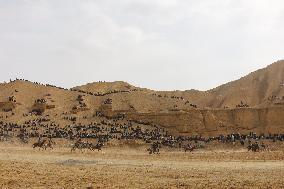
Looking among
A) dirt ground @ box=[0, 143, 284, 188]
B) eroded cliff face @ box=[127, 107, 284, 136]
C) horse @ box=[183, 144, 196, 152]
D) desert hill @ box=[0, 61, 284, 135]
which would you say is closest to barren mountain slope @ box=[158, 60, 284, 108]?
desert hill @ box=[0, 61, 284, 135]

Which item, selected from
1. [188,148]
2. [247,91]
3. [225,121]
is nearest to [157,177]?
[188,148]

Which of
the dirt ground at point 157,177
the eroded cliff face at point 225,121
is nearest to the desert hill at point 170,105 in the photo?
the eroded cliff face at point 225,121

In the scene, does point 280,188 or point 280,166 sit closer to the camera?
point 280,188

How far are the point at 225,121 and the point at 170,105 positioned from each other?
540 inches

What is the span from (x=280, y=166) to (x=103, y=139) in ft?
85.8

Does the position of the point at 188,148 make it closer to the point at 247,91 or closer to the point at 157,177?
the point at 157,177

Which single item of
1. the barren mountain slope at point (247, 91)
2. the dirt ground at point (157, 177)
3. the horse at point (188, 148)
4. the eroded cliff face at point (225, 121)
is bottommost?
the dirt ground at point (157, 177)

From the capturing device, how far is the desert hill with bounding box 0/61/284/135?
56.7m

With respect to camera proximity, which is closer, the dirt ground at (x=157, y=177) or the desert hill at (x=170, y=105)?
the dirt ground at (x=157, y=177)

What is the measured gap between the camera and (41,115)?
64.6m

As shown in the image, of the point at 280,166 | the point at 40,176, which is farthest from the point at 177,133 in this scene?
the point at 40,176

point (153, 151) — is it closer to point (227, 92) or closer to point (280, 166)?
point (280, 166)

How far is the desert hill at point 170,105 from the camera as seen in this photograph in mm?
56719

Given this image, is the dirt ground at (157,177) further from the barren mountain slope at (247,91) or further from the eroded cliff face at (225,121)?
the barren mountain slope at (247,91)
